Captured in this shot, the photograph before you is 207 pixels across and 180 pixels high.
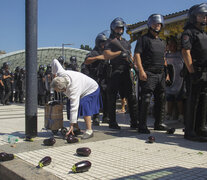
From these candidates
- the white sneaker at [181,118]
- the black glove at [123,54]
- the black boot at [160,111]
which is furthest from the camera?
the white sneaker at [181,118]

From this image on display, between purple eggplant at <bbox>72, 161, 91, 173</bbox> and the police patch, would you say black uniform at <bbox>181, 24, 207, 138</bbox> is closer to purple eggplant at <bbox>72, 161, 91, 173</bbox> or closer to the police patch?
the police patch

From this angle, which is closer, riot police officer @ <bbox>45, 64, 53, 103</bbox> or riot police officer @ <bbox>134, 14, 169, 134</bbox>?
riot police officer @ <bbox>134, 14, 169, 134</bbox>

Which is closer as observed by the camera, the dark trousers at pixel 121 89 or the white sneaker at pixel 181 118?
the dark trousers at pixel 121 89

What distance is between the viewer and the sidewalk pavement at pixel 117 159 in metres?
2.90

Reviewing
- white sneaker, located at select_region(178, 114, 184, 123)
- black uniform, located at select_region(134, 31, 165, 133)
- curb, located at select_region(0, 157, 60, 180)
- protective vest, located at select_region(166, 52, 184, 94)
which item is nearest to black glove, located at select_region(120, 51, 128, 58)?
black uniform, located at select_region(134, 31, 165, 133)

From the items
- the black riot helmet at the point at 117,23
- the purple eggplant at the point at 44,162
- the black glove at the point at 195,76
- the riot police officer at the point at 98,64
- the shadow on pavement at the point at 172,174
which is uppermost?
the black riot helmet at the point at 117,23

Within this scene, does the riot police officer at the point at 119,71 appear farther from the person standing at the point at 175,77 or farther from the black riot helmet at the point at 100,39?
the person standing at the point at 175,77

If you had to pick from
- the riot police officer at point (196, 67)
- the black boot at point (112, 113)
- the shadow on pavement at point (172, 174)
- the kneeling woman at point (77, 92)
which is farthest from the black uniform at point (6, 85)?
the shadow on pavement at point (172, 174)

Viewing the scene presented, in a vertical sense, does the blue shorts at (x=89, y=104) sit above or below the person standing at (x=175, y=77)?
below

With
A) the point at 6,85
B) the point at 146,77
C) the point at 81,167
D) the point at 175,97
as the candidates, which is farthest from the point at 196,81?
the point at 6,85

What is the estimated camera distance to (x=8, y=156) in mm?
3535

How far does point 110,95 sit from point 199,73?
209 centimetres

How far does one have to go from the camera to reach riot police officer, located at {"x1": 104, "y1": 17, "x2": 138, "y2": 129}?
5.86 m

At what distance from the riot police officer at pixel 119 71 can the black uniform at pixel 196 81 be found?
1453mm
